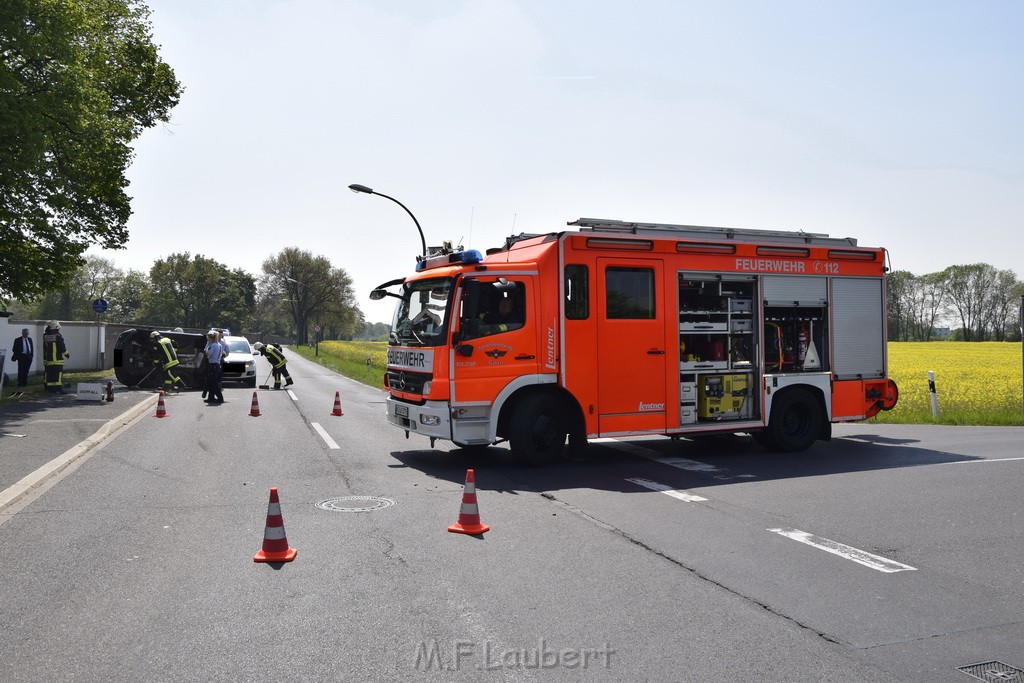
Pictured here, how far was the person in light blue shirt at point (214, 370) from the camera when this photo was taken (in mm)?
20406

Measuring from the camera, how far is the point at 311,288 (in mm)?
108500

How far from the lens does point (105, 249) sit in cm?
2834

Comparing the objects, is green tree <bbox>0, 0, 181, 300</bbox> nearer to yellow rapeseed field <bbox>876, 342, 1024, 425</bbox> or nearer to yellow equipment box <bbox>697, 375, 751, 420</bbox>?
yellow equipment box <bbox>697, 375, 751, 420</bbox>

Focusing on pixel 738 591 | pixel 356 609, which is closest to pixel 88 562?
pixel 356 609

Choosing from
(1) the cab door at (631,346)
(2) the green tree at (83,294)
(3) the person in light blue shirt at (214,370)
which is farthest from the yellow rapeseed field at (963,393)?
(2) the green tree at (83,294)

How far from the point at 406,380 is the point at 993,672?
26.5 feet

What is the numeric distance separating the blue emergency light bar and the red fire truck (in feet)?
0.15

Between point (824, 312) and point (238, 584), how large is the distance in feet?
32.3

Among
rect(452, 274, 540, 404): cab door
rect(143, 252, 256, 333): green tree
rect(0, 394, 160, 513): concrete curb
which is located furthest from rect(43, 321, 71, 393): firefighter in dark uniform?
rect(143, 252, 256, 333): green tree

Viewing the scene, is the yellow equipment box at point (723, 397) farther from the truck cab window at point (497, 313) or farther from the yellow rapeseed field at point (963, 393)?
the yellow rapeseed field at point (963, 393)

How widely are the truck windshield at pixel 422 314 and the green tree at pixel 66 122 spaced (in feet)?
40.3

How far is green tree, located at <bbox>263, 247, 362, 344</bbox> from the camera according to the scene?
10812 cm

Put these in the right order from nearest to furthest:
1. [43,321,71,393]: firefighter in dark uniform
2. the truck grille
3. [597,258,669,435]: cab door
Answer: the truck grille
[597,258,669,435]: cab door
[43,321,71,393]: firefighter in dark uniform

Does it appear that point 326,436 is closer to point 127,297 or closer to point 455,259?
point 455,259
